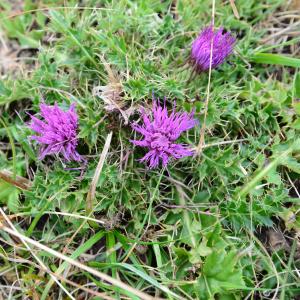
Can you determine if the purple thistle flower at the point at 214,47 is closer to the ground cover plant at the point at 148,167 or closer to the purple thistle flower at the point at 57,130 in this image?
the ground cover plant at the point at 148,167

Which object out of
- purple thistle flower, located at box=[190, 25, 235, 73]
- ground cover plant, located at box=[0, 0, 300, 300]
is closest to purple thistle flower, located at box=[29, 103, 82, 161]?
ground cover plant, located at box=[0, 0, 300, 300]

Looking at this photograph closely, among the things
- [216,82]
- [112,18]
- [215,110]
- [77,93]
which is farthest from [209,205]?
[112,18]

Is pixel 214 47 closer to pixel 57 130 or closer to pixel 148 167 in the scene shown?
pixel 148 167

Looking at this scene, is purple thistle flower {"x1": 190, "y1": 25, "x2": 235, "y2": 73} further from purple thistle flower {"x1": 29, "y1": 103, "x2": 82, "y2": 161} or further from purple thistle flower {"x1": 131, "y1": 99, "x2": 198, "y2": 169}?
purple thistle flower {"x1": 29, "y1": 103, "x2": 82, "y2": 161}

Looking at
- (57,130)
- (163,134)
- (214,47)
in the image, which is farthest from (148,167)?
(214,47)

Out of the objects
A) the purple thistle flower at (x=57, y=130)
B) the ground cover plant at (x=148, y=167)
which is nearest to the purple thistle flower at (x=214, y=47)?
the ground cover plant at (x=148, y=167)

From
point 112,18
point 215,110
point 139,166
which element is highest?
point 112,18

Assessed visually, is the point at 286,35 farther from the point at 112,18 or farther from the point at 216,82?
the point at 112,18
